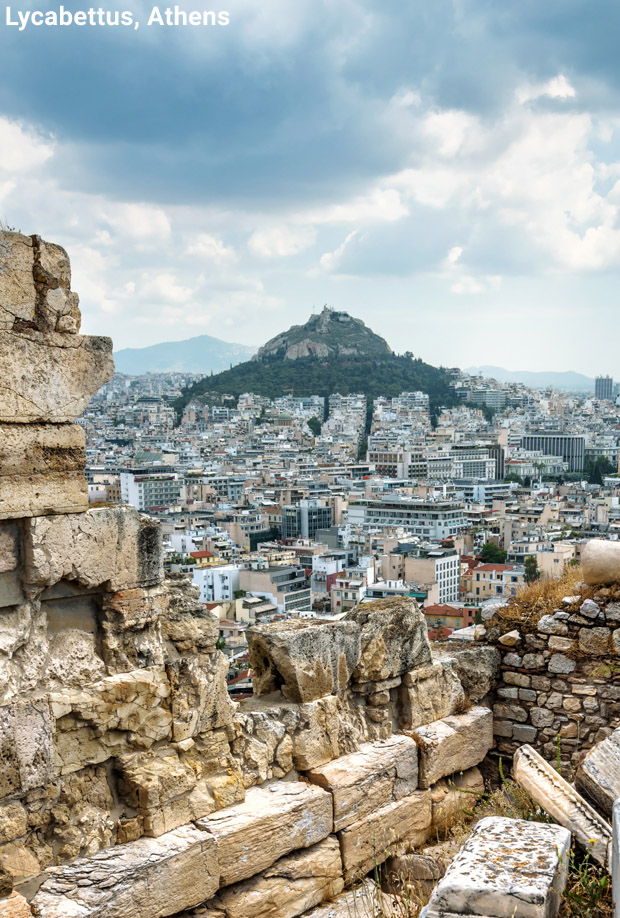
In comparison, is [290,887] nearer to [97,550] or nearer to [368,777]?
[368,777]

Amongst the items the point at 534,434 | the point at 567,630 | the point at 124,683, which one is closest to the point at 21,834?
Answer: the point at 124,683

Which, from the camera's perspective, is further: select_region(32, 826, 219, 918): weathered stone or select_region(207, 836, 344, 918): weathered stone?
select_region(207, 836, 344, 918): weathered stone

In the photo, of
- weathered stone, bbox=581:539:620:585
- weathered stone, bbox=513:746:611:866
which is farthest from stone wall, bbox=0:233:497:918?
weathered stone, bbox=581:539:620:585

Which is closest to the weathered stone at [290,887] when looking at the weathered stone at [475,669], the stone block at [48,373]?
the weathered stone at [475,669]

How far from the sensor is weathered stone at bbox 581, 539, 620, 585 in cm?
490

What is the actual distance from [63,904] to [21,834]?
0.25 metres

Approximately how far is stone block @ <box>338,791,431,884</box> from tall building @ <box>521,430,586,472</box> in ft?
415

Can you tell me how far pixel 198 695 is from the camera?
3557 mm

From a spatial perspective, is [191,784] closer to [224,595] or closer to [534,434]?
[224,595]

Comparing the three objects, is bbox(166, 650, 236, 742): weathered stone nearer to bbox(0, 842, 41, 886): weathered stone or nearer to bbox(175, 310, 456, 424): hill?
bbox(0, 842, 41, 886): weathered stone

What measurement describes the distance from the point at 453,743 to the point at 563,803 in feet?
3.61

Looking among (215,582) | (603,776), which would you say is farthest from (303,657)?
(215,582)

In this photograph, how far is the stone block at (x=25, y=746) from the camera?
2965 millimetres

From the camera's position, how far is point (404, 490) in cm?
8925
